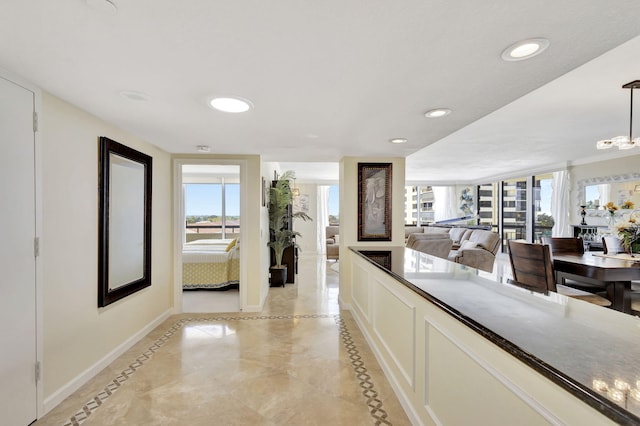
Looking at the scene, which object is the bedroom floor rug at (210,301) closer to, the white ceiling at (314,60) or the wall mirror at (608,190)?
the white ceiling at (314,60)

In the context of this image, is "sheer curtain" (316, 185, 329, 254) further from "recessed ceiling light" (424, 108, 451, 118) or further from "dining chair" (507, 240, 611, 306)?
"recessed ceiling light" (424, 108, 451, 118)

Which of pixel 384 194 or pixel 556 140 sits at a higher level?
pixel 556 140

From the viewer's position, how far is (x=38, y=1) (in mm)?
1036

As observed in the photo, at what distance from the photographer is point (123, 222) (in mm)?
2723

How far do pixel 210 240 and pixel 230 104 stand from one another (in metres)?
4.64

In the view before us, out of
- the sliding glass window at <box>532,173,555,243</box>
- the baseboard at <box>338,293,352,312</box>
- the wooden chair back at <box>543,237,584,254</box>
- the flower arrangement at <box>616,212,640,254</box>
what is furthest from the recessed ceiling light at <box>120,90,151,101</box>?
the sliding glass window at <box>532,173,555,243</box>

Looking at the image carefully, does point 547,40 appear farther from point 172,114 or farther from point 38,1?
point 172,114

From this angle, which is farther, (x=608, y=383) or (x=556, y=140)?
(x=556, y=140)

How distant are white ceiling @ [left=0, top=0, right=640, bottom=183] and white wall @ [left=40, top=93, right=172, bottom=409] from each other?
20 cm

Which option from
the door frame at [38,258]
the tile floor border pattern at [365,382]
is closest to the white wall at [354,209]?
the tile floor border pattern at [365,382]

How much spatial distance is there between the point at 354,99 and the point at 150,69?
1.20 metres

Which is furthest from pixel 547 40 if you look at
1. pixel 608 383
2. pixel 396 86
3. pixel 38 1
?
pixel 38 1

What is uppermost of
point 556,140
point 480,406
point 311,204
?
point 556,140

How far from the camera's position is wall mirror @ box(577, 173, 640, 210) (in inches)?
195
